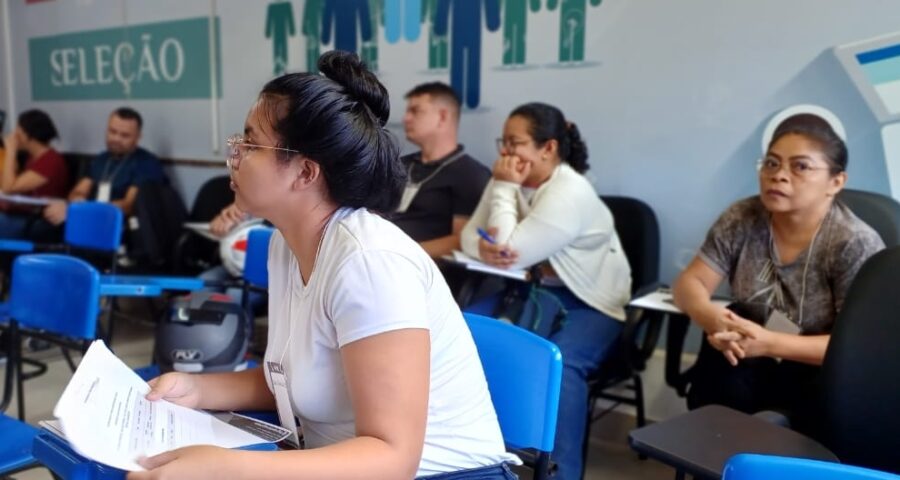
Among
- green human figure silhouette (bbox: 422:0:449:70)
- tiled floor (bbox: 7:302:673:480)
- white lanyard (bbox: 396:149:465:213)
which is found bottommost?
tiled floor (bbox: 7:302:673:480)

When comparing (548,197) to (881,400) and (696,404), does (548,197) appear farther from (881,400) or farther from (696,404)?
(881,400)

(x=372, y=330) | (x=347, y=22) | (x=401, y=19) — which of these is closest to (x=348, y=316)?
(x=372, y=330)

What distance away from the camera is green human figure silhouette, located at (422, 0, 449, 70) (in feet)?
10.6

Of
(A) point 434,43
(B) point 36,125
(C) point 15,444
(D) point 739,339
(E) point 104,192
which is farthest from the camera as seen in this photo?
(B) point 36,125

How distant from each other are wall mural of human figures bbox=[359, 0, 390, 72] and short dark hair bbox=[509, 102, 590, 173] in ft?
3.64

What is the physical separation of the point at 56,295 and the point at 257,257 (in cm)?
80

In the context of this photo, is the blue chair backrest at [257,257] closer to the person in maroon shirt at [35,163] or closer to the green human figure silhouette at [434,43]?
the green human figure silhouette at [434,43]

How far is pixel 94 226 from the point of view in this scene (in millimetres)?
3457

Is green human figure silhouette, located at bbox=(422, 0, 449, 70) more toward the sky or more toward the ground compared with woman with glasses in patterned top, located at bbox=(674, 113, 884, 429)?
more toward the sky

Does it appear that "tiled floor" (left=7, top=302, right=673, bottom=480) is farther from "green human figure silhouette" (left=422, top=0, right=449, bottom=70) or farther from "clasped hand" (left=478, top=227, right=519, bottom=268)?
"green human figure silhouette" (left=422, top=0, right=449, bottom=70)

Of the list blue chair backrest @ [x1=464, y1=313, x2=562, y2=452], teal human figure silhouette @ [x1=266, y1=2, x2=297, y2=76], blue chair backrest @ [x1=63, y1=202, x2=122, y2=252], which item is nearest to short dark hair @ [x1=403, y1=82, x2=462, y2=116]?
teal human figure silhouette @ [x1=266, y1=2, x2=297, y2=76]

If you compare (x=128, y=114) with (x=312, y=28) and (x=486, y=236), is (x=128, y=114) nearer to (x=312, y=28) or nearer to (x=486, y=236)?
(x=312, y=28)

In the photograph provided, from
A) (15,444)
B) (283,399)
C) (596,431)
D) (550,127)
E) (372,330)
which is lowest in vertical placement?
(596,431)

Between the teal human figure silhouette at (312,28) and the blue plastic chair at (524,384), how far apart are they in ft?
8.58
